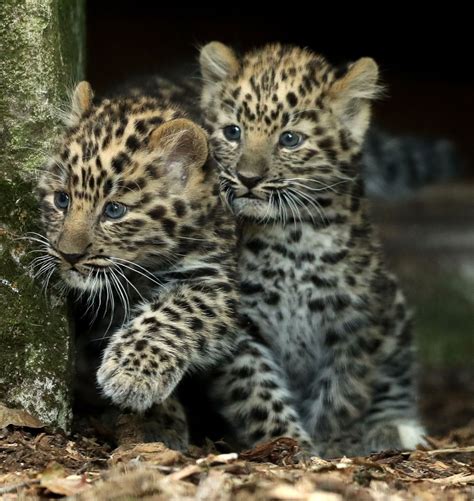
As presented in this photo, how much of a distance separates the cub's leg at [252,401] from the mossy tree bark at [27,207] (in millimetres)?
1127

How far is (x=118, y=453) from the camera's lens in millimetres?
5820

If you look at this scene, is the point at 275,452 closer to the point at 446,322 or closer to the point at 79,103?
the point at 79,103

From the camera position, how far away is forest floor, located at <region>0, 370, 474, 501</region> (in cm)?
490

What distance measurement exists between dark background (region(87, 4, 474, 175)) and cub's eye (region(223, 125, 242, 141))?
27.1 ft

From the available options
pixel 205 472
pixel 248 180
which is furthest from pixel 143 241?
pixel 205 472

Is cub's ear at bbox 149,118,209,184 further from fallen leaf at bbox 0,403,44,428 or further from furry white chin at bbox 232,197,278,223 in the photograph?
fallen leaf at bbox 0,403,44,428

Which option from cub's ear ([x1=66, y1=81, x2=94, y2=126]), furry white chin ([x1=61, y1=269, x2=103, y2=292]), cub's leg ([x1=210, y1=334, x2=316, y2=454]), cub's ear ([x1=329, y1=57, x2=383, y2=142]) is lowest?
cub's leg ([x1=210, y1=334, x2=316, y2=454])

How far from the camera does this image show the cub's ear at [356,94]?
744 centimetres

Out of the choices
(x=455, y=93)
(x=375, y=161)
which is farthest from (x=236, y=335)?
(x=455, y=93)

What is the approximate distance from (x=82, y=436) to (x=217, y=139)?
223 cm

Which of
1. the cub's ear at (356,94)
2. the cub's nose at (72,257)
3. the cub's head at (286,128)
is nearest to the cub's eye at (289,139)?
the cub's head at (286,128)

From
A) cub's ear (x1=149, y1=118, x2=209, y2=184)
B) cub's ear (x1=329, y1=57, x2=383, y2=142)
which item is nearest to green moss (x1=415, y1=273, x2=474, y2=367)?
cub's ear (x1=329, y1=57, x2=383, y2=142)

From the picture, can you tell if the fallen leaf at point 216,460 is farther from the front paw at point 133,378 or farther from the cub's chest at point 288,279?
the cub's chest at point 288,279

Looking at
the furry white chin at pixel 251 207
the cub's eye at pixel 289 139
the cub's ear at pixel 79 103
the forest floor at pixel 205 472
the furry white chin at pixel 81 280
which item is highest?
the cub's eye at pixel 289 139
